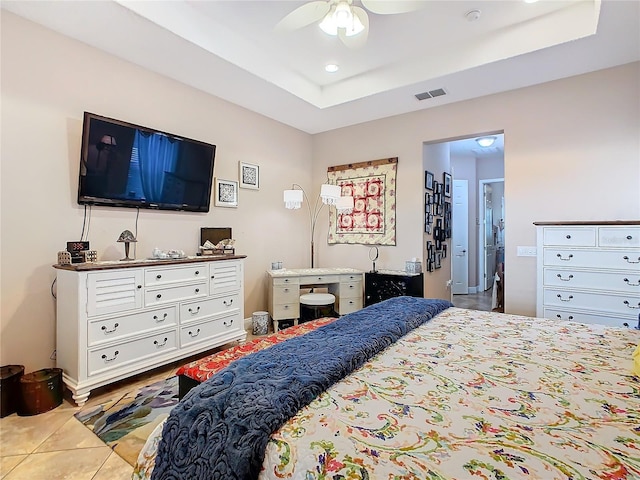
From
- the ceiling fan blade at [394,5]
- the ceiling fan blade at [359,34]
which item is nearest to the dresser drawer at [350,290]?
the ceiling fan blade at [359,34]

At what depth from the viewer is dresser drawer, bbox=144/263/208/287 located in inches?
107

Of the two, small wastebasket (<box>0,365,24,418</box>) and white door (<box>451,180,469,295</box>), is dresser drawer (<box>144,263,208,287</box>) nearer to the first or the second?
small wastebasket (<box>0,365,24,418</box>)

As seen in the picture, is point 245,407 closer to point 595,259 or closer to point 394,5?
point 394,5

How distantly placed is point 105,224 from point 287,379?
2.60 m

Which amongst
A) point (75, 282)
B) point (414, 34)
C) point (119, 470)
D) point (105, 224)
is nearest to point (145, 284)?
point (75, 282)

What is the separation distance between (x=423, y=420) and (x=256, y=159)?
3.94m

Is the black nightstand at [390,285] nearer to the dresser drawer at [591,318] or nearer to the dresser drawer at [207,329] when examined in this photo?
the dresser drawer at [591,318]

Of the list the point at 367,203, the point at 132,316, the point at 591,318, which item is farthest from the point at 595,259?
the point at 132,316

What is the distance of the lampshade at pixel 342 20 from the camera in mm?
2285

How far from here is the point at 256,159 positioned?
4379 millimetres

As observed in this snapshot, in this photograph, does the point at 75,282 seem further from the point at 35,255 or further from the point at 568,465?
the point at 568,465

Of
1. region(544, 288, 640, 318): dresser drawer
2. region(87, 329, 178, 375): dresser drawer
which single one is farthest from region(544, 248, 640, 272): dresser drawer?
region(87, 329, 178, 375): dresser drawer

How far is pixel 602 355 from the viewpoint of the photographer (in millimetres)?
1415

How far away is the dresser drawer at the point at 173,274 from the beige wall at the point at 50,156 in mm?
521
